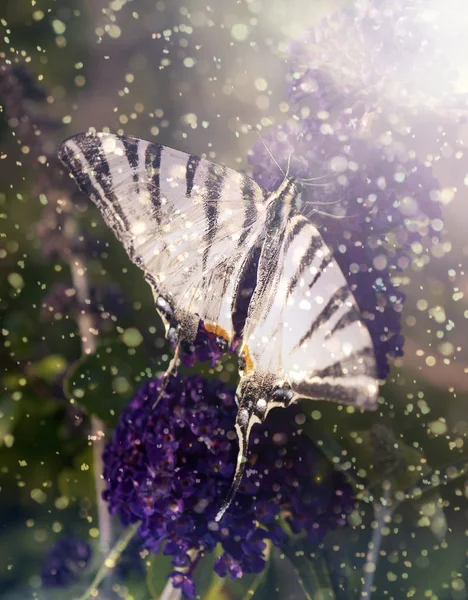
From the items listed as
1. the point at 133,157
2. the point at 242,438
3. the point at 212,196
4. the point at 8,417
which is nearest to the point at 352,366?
the point at 242,438

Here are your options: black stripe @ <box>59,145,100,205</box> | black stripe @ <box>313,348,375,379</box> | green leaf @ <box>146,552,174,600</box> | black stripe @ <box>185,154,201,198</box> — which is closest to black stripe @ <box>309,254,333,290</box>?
black stripe @ <box>313,348,375,379</box>

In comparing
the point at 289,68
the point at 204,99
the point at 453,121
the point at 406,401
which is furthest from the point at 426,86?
the point at 406,401

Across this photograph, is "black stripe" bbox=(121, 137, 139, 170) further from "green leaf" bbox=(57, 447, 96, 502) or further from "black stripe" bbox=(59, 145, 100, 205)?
"green leaf" bbox=(57, 447, 96, 502)

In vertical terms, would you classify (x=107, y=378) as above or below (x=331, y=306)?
below

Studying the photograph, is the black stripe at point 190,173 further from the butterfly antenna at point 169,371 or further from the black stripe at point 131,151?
the butterfly antenna at point 169,371

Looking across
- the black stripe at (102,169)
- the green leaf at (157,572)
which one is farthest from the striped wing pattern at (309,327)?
Answer: the green leaf at (157,572)

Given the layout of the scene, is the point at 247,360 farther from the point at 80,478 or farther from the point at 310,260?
the point at 80,478

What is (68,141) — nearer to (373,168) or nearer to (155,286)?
(155,286)
